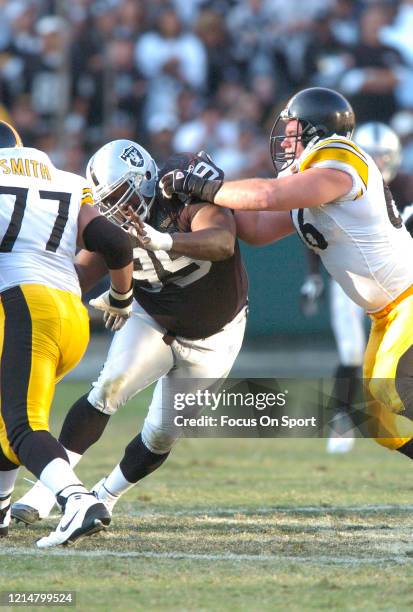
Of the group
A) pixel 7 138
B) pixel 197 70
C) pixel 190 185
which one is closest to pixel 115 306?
pixel 190 185

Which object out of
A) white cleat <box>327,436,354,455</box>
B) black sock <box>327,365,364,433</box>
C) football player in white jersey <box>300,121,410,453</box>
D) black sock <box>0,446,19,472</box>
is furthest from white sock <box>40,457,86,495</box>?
white cleat <box>327,436,354,455</box>

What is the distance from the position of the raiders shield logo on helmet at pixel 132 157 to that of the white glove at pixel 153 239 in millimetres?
427

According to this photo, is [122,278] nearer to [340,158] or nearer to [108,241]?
[108,241]

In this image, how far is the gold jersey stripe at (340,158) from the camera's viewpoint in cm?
460

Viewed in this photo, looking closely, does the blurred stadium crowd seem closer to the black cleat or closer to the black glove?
the black glove

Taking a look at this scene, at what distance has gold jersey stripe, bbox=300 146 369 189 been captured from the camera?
4.60 metres

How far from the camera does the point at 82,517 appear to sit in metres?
4.05

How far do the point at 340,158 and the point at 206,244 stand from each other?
0.65 m

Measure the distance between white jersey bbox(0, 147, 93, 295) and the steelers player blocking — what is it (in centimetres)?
44

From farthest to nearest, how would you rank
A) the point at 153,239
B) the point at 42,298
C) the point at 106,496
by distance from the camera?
the point at 106,496 → the point at 153,239 → the point at 42,298

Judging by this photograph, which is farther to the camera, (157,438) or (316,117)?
(157,438)

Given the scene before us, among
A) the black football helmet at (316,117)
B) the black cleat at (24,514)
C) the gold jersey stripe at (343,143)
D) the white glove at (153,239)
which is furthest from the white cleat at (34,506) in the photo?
the gold jersey stripe at (343,143)

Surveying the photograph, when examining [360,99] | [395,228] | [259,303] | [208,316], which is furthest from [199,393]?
[360,99]

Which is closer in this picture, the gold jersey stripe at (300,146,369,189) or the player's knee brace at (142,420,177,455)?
the gold jersey stripe at (300,146,369,189)
